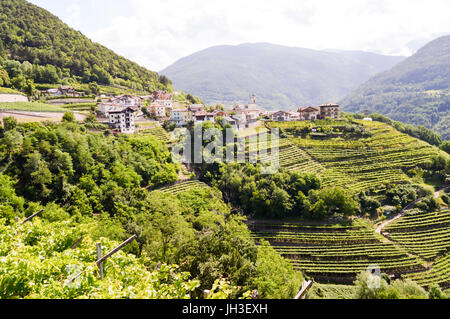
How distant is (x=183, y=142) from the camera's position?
4722 cm

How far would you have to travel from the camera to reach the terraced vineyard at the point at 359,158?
3872 cm

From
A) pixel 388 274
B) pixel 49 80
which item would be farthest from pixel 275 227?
pixel 49 80

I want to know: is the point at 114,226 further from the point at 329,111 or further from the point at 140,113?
the point at 329,111

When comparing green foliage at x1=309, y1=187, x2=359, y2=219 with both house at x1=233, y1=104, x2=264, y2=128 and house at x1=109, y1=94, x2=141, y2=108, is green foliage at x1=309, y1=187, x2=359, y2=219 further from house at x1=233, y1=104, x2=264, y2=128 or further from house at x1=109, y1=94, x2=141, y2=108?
house at x1=109, y1=94, x2=141, y2=108

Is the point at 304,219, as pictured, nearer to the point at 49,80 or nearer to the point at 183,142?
the point at 183,142

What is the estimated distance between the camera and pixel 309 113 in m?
63.4

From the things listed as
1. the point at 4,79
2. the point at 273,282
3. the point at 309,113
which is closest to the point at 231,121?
the point at 309,113

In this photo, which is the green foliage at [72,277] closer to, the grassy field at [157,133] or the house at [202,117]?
the grassy field at [157,133]

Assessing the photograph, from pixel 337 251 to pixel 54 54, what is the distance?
8090 cm

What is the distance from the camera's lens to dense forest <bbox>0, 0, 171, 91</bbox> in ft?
211

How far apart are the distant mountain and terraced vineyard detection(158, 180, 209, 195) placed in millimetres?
112315

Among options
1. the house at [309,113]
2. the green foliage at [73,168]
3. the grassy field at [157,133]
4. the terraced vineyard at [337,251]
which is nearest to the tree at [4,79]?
the green foliage at [73,168]

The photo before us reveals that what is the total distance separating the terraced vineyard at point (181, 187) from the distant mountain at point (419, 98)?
11231cm
